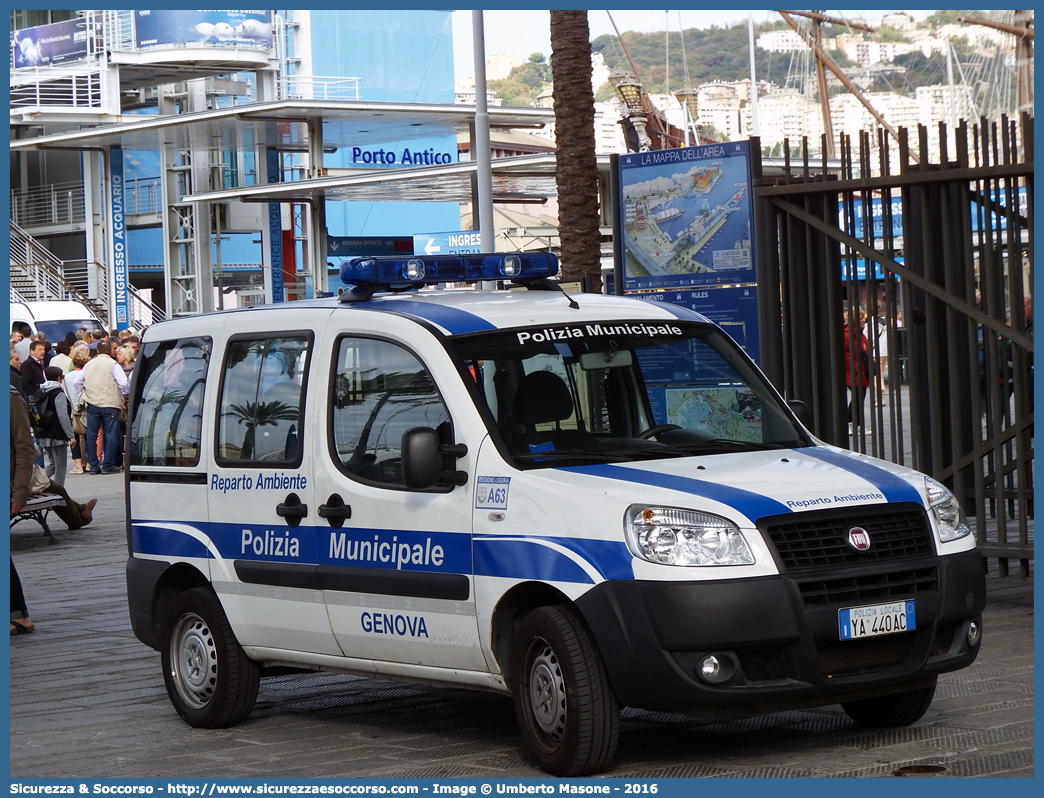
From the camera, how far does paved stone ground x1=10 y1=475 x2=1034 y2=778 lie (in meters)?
6.41

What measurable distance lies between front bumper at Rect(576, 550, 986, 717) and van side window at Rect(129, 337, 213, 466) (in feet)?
8.92

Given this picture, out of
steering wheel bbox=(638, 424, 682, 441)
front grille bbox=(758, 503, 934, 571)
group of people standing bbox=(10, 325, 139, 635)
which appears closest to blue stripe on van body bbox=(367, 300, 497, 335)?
steering wheel bbox=(638, 424, 682, 441)

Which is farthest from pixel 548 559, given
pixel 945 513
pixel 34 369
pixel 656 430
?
pixel 34 369

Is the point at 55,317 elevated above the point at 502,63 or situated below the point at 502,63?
below

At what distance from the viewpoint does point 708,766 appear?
20.9 ft

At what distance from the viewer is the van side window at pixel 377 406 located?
22.7 ft

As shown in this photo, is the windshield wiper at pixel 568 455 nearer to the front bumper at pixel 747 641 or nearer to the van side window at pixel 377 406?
the van side window at pixel 377 406

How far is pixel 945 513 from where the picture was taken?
6.64m

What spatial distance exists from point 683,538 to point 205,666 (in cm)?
282

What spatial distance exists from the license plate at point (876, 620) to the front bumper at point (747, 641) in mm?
25

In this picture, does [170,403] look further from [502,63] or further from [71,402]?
[502,63]

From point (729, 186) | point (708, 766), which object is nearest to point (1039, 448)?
point (729, 186)

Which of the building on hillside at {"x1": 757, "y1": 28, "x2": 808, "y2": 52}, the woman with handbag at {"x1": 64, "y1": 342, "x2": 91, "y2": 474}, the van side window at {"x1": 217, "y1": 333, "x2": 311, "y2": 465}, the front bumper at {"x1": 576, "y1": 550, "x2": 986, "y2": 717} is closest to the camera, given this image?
the front bumper at {"x1": 576, "y1": 550, "x2": 986, "y2": 717}

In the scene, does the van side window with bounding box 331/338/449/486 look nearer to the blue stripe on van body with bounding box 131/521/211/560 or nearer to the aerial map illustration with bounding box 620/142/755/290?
the blue stripe on van body with bounding box 131/521/211/560
